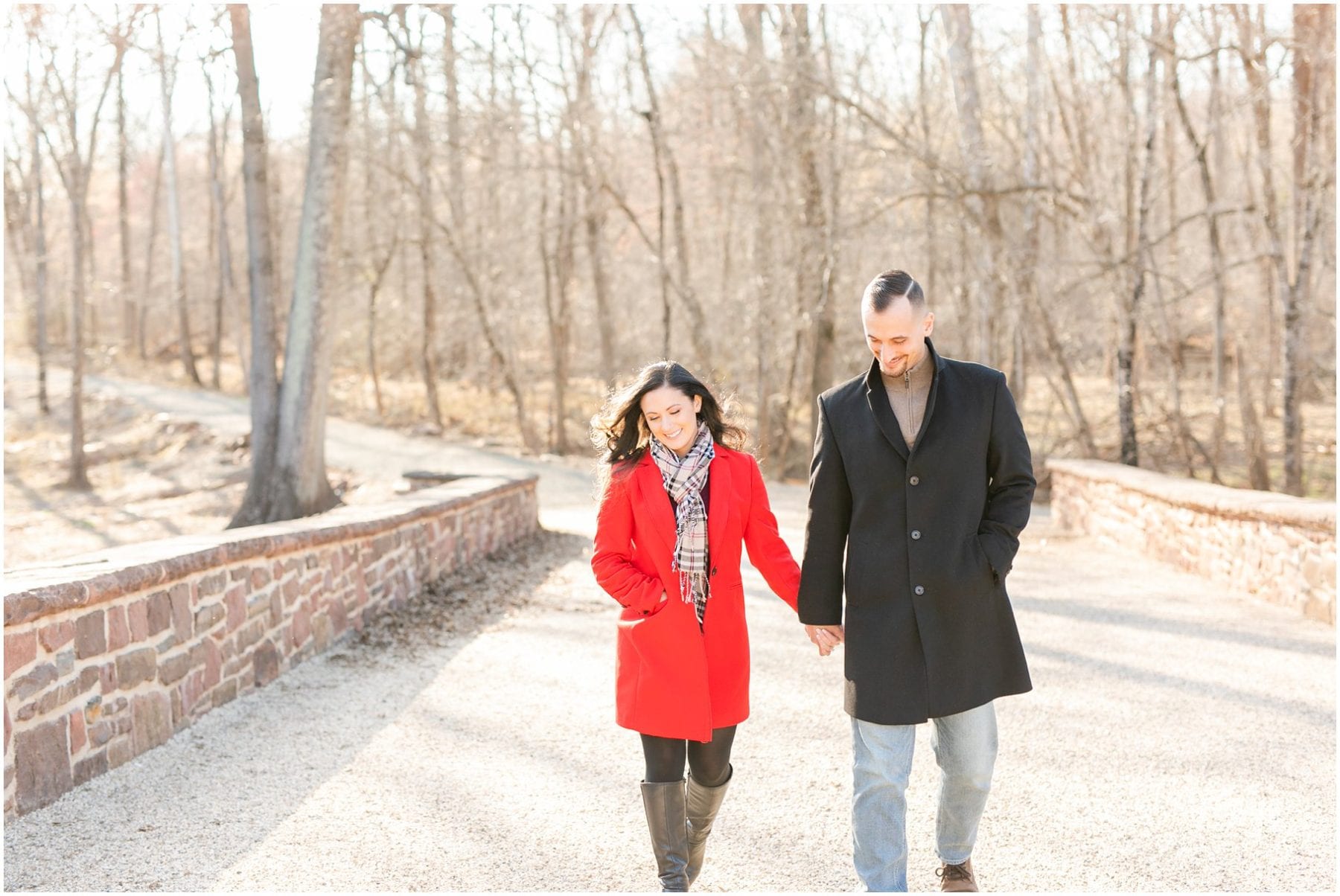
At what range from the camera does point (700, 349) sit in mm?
18953

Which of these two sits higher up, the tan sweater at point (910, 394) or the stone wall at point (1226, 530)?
the tan sweater at point (910, 394)

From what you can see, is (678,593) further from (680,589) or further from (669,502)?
(669,502)

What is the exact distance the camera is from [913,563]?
2.99 m

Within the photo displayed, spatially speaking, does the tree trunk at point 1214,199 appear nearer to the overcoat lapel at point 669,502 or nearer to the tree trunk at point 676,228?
the tree trunk at point 676,228

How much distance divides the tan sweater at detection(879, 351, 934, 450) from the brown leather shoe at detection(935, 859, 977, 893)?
1149 millimetres

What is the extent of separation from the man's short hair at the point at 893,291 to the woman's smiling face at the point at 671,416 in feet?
2.04

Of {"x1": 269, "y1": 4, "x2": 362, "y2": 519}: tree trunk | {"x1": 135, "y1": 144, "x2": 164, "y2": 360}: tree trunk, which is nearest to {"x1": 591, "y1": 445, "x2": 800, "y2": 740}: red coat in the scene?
{"x1": 269, "y1": 4, "x2": 362, "y2": 519}: tree trunk

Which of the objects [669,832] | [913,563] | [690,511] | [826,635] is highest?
[690,511]

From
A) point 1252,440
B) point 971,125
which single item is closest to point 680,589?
point 1252,440

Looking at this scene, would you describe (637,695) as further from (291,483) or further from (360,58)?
(360,58)

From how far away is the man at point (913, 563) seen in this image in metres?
2.97

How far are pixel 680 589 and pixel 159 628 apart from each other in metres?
2.58

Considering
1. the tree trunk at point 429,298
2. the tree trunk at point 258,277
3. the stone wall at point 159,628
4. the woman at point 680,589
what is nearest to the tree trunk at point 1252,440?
the stone wall at point 159,628

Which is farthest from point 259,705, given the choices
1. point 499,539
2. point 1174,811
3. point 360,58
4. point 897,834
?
point 360,58
